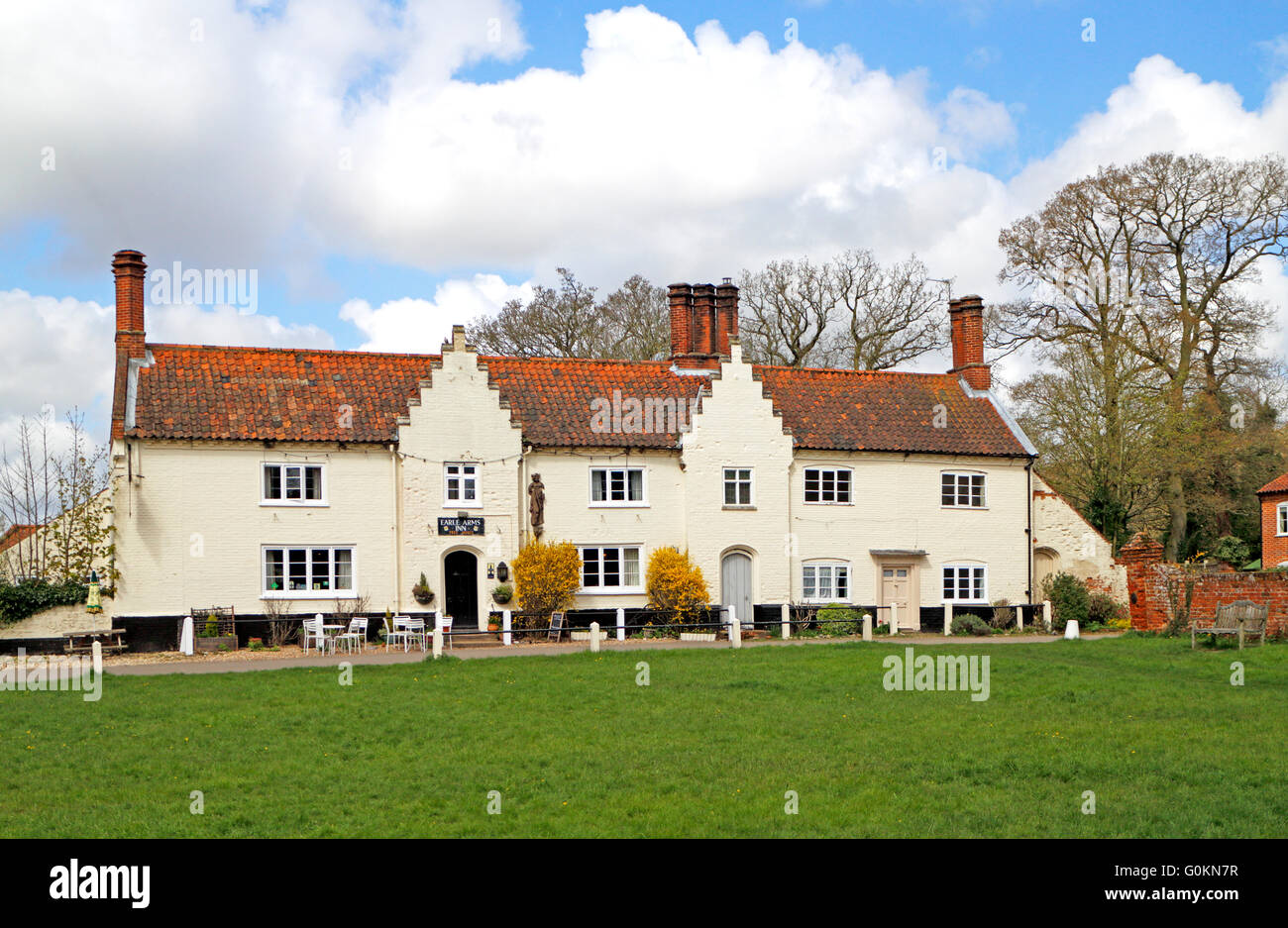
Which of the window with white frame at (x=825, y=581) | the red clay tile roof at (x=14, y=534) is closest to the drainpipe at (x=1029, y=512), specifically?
the window with white frame at (x=825, y=581)

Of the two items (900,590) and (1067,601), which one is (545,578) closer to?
(900,590)

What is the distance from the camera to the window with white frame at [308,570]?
29.5 m

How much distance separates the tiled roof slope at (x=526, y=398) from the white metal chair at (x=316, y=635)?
4.67 m

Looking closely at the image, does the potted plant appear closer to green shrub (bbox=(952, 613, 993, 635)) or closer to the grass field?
the grass field

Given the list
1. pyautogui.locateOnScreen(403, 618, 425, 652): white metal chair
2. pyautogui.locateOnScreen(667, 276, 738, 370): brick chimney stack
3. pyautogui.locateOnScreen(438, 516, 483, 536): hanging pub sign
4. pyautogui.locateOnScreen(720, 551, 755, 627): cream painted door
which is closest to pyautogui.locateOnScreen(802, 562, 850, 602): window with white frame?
pyautogui.locateOnScreen(720, 551, 755, 627): cream painted door

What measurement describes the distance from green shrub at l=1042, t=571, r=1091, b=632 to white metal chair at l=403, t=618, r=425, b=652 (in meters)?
17.1

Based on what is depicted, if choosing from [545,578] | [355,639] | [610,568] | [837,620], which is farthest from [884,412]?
[355,639]

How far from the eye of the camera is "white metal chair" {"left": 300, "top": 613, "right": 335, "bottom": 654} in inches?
1067

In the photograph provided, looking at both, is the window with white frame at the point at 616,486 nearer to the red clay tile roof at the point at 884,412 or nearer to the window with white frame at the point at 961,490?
the red clay tile roof at the point at 884,412

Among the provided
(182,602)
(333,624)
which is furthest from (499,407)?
(182,602)

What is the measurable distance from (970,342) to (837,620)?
11.8 meters
